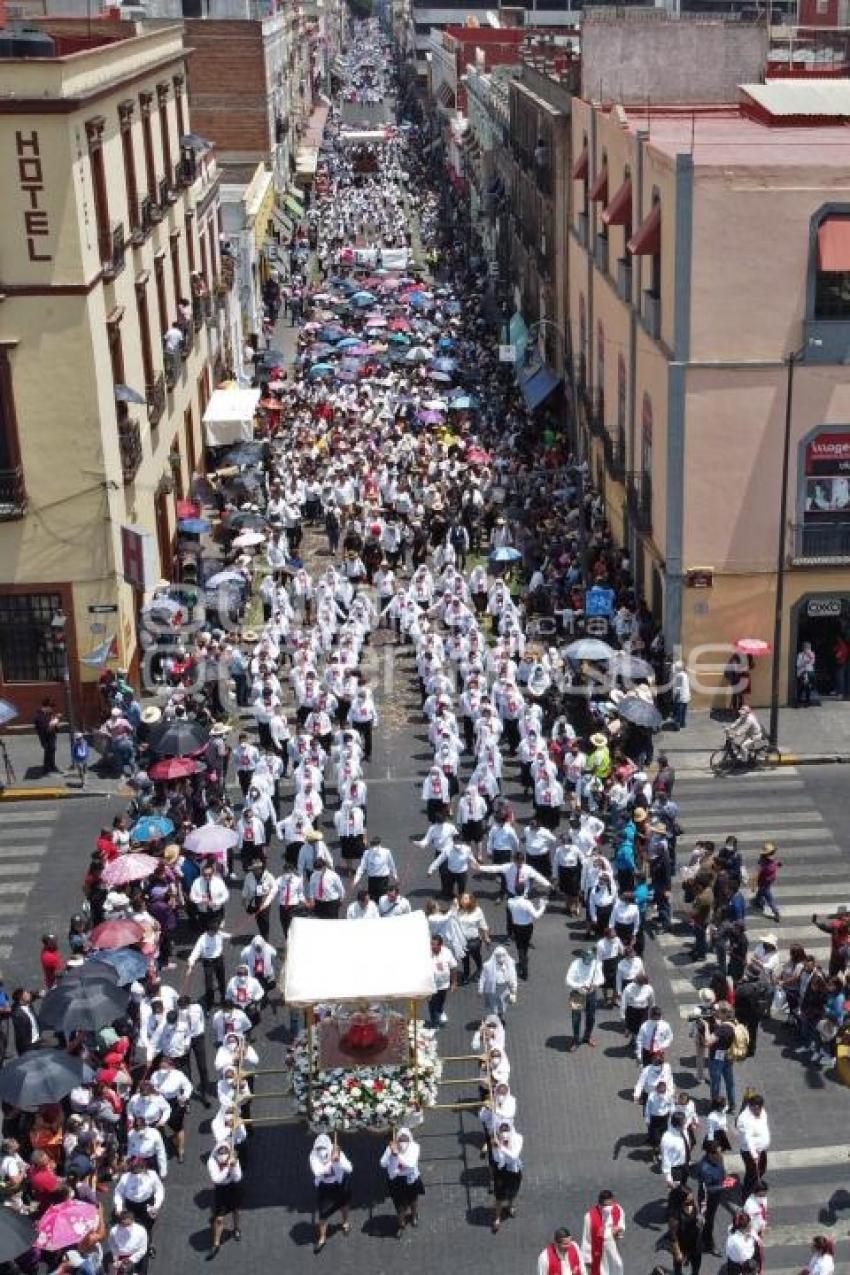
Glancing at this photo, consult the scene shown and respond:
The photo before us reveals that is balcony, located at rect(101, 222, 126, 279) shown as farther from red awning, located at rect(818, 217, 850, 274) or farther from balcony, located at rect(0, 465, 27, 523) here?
red awning, located at rect(818, 217, 850, 274)

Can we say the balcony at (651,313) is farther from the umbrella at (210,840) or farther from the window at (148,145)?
the umbrella at (210,840)

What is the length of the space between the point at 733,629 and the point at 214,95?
5050cm

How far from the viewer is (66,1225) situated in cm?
1338

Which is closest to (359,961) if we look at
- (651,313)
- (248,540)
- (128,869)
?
(128,869)

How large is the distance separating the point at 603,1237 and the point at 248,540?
22259mm

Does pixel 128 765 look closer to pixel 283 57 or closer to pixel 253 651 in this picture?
Result: pixel 253 651

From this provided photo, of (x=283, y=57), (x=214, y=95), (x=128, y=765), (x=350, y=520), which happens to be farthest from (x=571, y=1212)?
(x=283, y=57)

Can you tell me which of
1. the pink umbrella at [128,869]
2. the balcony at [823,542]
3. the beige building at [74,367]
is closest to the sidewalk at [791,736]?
the balcony at [823,542]

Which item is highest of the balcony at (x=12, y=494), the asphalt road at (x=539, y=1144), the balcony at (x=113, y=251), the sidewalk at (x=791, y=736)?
the balcony at (x=113, y=251)

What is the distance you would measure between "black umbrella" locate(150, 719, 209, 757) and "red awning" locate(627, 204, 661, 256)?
1262cm

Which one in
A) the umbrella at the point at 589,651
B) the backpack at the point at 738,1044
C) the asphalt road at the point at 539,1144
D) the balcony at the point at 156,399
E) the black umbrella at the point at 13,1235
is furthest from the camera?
the balcony at the point at 156,399

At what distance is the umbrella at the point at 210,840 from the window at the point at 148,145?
60.1 ft

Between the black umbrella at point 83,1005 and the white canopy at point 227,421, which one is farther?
the white canopy at point 227,421

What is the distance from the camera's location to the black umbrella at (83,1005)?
50.9 ft
